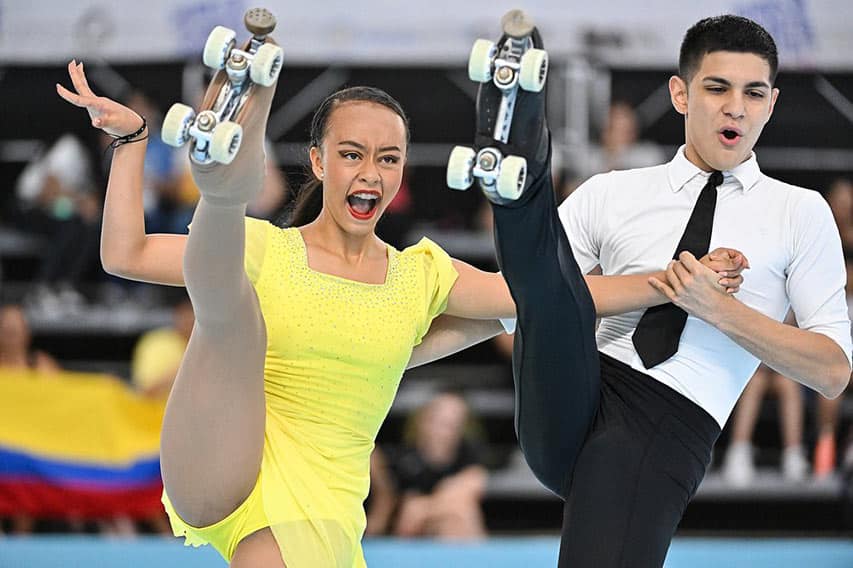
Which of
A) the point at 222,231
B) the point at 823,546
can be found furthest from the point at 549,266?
the point at 823,546

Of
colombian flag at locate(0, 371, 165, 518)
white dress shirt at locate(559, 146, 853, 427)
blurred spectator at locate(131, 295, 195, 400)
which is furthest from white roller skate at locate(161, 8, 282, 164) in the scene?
colombian flag at locate(0, 371, 165, 518)

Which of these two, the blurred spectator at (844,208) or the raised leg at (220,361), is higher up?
the blurred spectator at (844,208)

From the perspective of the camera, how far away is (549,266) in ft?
8.69

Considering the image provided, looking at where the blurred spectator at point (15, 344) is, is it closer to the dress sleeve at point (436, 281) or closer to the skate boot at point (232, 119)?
the dress sleeve at point (436, 281)

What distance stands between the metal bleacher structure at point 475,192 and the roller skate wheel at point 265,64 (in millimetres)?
4182

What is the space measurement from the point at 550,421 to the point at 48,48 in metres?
4.53

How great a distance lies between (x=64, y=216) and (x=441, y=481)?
95.4 inches

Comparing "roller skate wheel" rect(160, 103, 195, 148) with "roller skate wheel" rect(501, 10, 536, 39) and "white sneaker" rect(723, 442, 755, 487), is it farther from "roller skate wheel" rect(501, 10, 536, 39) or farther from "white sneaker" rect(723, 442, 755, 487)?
"white sneaker" rect(723, 442, 755, 487)

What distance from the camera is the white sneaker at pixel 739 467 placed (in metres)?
6.27

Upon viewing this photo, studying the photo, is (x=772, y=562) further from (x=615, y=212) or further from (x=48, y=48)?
(x=48, y=48)

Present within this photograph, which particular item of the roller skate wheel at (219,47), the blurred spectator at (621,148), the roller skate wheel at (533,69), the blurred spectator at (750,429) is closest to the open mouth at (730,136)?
the roller skate wheel at (533,69)

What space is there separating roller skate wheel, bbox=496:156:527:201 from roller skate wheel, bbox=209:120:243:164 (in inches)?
19.7

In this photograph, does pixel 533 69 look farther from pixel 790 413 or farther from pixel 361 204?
pixel 790 413

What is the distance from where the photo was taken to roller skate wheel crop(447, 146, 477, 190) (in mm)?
2488
